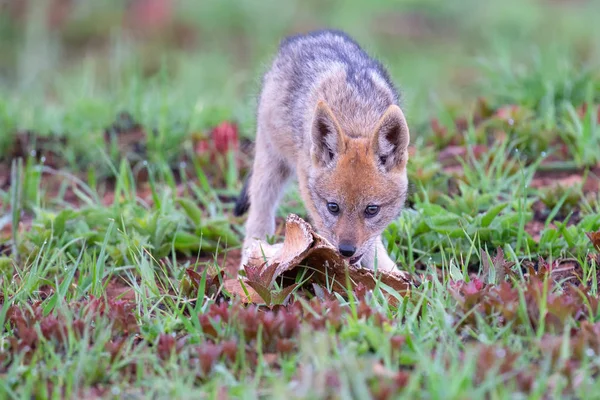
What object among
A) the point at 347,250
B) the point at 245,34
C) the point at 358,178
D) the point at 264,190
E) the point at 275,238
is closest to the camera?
the point at 347,250

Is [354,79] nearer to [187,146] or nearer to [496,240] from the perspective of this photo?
[496,240]

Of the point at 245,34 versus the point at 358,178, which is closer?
the point at 358,178

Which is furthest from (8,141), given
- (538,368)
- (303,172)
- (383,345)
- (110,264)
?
(538,368)

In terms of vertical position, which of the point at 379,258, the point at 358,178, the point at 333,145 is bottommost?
the point at 379,258

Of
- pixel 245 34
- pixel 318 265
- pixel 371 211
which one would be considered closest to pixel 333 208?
pixel 371 211

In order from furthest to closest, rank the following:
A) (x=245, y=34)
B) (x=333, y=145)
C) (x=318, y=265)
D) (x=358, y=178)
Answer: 1. (x=245, y=34)
2. (x=333, y=145)
3. (x=358, y=178)
4. (x=318, y=265)

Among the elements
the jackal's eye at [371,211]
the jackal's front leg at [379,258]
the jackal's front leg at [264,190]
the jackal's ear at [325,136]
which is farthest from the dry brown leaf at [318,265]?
the jackal's front leg at [264,190]

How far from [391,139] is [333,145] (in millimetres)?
361

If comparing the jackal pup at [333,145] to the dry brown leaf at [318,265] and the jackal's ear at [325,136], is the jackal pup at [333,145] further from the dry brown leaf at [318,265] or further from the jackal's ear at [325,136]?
the dry brown leaf at [318,265]

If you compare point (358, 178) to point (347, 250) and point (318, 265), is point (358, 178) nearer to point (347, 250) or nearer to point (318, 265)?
point (347, 250)

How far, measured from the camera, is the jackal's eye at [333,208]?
5042 mm

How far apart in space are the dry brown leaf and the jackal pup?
0.15 metres

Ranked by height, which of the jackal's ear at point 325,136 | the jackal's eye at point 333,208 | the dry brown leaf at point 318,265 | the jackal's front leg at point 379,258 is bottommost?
the jackal's front leg at point 379,258

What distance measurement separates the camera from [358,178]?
4.99 m
